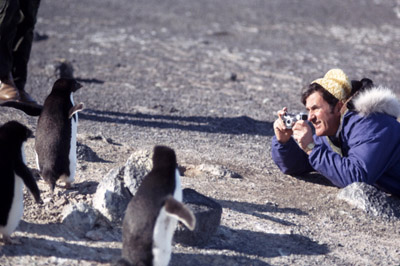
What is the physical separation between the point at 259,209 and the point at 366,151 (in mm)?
856

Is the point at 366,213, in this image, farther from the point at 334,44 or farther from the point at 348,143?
Result: the point at 334,44

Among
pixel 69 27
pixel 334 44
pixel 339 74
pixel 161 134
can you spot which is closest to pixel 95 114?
pixel 161 134

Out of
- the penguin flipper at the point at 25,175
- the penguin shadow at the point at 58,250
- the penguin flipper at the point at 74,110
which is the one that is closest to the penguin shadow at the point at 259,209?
the penguin shadow at the point at 58,250

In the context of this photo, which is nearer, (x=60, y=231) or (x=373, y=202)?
(x=60, y=231)

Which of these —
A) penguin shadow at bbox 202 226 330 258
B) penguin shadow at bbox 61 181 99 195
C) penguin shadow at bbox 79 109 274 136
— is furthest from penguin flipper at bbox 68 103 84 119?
penguin shadow at bbox 79 109 274 136

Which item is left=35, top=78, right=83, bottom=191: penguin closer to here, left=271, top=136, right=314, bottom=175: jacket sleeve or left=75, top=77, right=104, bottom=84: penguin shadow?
left=271, top=136, right=314, bottom=175: jacket sleeve

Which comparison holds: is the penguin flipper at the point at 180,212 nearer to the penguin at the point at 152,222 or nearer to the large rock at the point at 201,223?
the penguin at the point at 152,222

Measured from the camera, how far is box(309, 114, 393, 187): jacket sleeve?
13.6 ft

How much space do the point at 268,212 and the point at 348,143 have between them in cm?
83

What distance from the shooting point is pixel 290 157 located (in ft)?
15.3

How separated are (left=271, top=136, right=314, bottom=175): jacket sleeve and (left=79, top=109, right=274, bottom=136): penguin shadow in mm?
1408

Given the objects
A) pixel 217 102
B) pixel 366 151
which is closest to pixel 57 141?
pixel 366 151

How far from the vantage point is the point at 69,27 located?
1174 centimetres

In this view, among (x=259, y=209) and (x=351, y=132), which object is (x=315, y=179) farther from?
(x=259, y=209)
